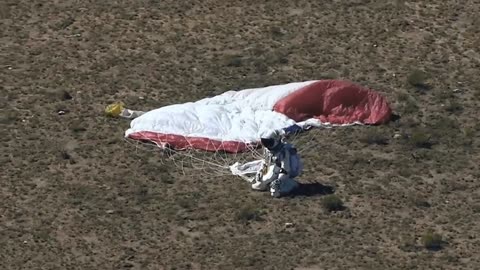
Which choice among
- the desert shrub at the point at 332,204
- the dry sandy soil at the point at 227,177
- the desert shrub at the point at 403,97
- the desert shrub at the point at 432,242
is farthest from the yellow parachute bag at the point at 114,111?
the desert shrub at the point at 432,242

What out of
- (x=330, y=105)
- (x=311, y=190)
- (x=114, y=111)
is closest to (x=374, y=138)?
(x=330, y=105)

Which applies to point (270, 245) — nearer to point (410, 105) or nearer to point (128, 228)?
point (128, 228)

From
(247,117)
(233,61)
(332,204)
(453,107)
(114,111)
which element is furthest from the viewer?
(233,61)

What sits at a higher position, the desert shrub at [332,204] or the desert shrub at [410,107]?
the desert shrub at [332,204]

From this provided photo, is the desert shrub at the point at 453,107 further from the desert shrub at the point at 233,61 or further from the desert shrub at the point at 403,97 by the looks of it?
the desert shrub at the point at 233,61

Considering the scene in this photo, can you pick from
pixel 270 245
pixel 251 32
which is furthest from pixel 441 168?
pixel 251 32

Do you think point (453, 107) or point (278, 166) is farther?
point (453, 107)

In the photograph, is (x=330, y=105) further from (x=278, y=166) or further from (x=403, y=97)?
(x=278, y=166)

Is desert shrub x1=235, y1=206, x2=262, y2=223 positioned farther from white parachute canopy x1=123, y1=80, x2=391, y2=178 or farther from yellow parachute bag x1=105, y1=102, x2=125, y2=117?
yellow parachute bag x1=105, y1=102, x2=125, y2=117
